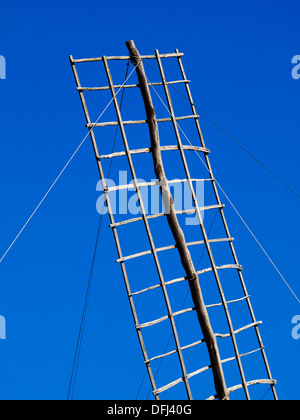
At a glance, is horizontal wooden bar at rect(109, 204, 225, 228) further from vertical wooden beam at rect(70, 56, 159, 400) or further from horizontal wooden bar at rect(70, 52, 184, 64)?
horizontal wooden bar at rect(70, 52, 184, 64)

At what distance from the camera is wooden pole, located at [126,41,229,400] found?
5965 mm

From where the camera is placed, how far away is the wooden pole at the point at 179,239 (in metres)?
5.96

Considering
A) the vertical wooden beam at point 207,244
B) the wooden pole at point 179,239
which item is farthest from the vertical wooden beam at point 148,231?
the vertical wooden beam at point 207,244

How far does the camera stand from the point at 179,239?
20.1 ft

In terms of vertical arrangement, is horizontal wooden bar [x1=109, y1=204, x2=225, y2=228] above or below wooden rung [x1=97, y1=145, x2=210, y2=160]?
below

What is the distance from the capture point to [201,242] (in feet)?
20.5

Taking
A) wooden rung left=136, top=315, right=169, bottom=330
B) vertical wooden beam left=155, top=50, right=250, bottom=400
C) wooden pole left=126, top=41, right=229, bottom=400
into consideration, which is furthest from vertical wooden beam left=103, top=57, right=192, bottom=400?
vertical wooden beam left=155, top=50, right=250, bottom=400

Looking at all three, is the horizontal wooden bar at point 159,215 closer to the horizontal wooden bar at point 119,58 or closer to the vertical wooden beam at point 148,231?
the vertical wooden beam at point 148,231
